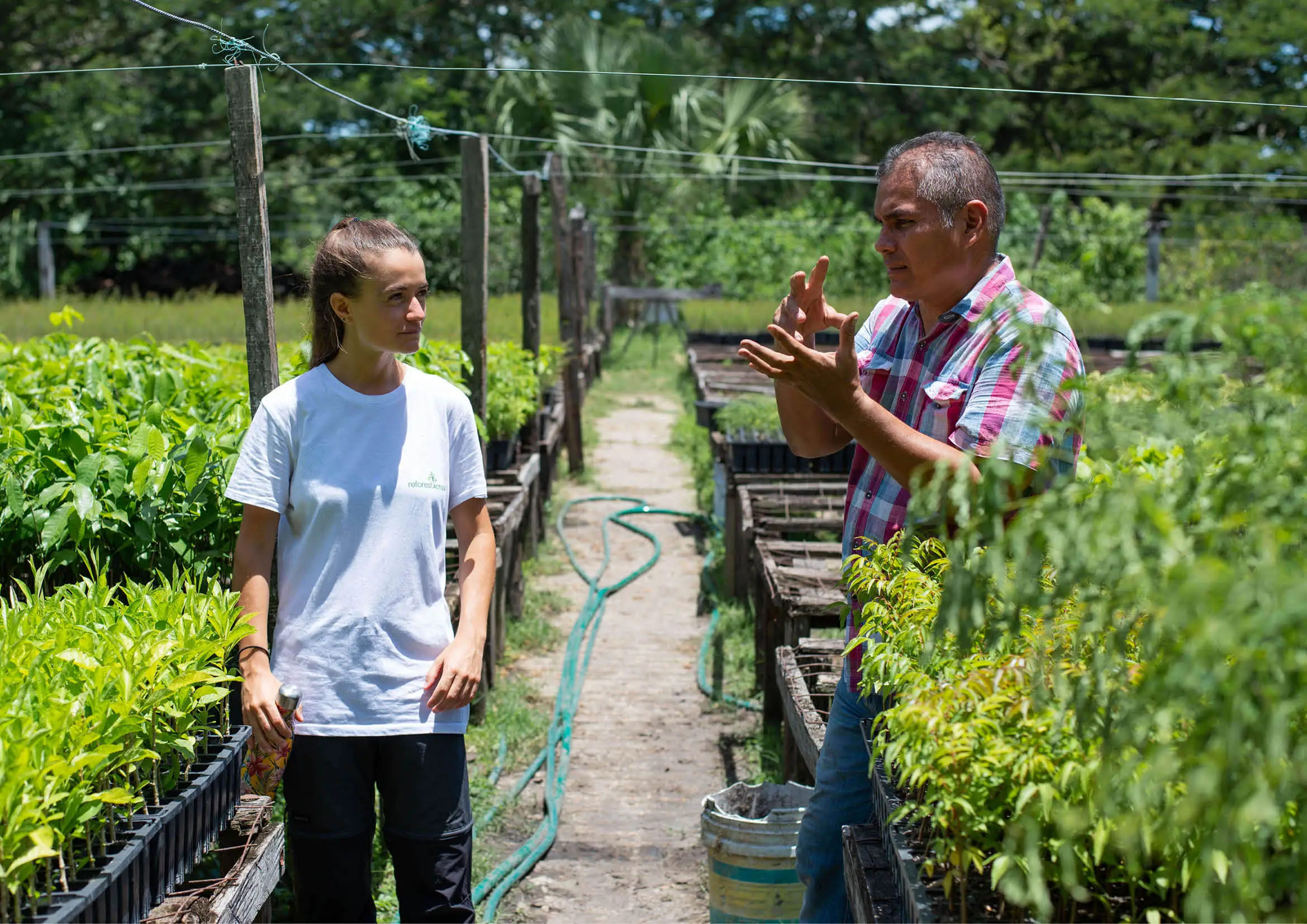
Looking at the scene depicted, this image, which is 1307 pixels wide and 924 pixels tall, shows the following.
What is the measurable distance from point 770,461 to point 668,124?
14.8 metres

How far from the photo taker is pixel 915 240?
244 centimetres

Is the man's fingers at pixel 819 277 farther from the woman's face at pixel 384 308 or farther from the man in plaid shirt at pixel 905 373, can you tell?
the woman's face at pixel 384 308

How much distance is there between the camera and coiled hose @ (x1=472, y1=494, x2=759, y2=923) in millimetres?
3898

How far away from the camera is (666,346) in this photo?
20484mm

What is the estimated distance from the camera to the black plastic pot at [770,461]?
7.18 meters

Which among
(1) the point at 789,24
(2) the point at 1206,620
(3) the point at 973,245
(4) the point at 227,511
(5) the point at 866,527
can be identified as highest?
(1) the point at 789,24

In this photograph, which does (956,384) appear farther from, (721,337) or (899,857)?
(721,337)

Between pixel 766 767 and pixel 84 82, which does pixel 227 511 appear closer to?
pixel 766 767

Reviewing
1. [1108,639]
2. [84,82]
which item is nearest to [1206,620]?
[1108,639]

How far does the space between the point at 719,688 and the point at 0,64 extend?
2114cm

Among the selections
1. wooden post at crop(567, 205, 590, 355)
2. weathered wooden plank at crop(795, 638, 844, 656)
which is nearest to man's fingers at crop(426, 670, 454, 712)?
weathered wooden plank at crop(795, 638, 844, 656)

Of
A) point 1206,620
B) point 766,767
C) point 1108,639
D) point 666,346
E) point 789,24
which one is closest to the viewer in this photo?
point 1206,620

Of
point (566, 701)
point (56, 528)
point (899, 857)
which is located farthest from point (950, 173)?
point (566, 701)

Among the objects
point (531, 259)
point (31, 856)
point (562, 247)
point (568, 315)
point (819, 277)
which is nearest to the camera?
point (31, 856)
